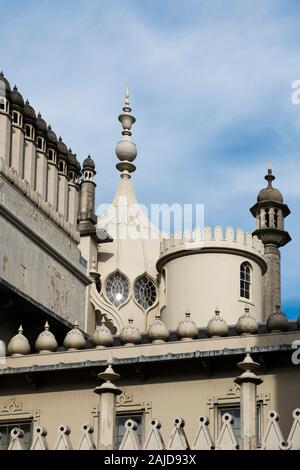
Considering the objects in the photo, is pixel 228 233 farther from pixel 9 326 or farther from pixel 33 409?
pixel 33 409

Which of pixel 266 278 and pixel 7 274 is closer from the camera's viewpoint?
pixel 7 274

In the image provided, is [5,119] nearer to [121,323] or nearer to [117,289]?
[121,323]

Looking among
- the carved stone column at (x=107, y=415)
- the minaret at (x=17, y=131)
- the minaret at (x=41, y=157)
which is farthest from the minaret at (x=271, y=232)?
the carved stone column at (x=107, y=415)

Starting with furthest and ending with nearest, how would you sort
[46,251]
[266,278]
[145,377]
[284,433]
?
[266,278] < [46,251] < [145,377] < [284,433]

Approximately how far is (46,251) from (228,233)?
8851 millimetres

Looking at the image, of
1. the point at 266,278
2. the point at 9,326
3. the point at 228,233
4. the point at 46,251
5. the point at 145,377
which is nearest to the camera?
the point at 145,377

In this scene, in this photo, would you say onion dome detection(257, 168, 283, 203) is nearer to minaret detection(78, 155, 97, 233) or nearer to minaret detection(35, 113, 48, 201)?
minaret detection(78, 155, 97, 233)

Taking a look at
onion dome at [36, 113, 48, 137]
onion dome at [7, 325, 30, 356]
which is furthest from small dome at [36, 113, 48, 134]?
onion dome at [7, 325, 30, 356]

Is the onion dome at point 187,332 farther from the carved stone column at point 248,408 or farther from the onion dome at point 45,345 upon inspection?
the carved stone column at point 248,408

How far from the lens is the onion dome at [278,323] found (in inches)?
1732

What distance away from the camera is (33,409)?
44.7 meters

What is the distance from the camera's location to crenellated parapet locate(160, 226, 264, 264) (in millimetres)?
60406

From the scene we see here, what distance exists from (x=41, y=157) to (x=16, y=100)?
2.80 metres
